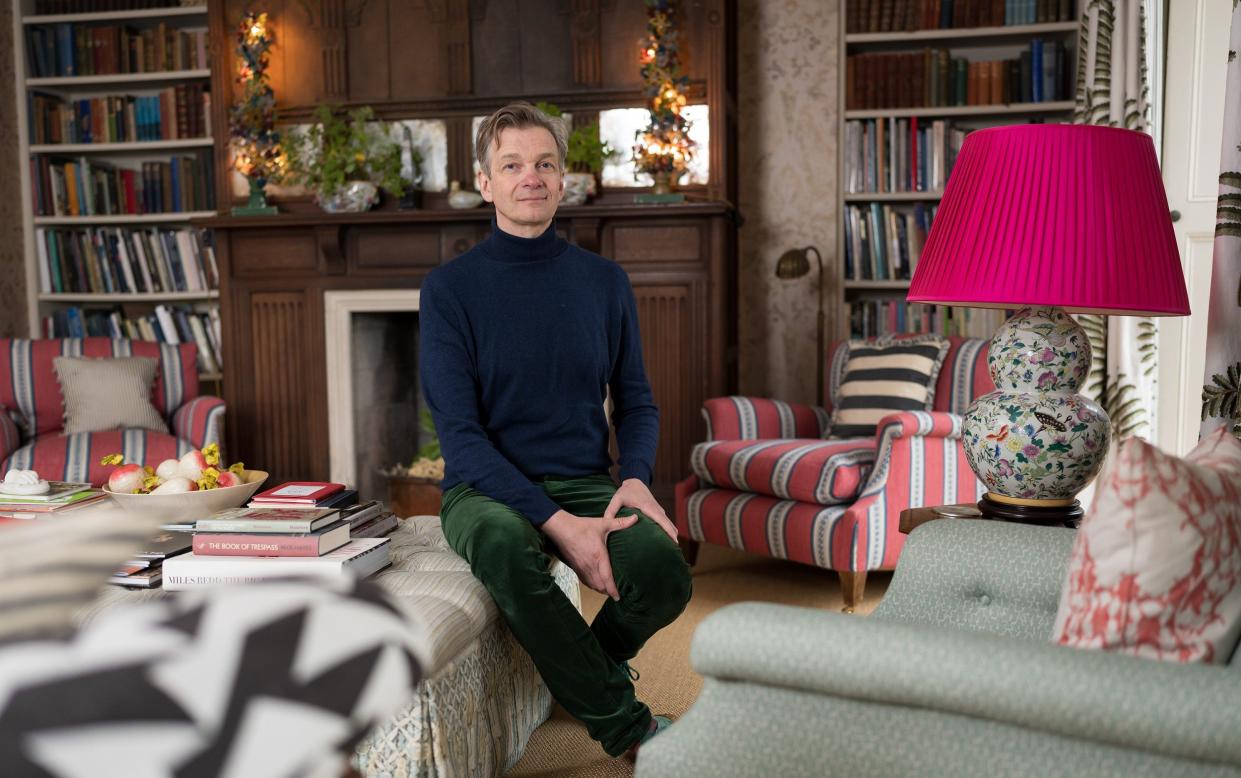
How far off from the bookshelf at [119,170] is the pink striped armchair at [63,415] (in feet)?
2.58

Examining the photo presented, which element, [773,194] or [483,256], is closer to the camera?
[483,256]

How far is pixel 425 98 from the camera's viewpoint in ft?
13.5

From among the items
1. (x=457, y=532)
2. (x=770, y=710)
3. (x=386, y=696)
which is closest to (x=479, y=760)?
(x=457, y=532)

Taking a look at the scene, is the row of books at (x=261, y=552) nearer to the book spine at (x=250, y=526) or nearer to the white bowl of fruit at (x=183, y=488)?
the book spine at (x=250, y=526)

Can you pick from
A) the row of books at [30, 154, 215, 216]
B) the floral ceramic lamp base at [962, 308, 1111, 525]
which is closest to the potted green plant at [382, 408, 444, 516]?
the row of books at [30, 154, 215, 216]

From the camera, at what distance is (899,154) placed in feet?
13.5

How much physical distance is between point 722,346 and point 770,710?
297cm

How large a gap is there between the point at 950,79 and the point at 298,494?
335cm

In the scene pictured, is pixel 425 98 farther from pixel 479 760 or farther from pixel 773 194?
pixel 479 760

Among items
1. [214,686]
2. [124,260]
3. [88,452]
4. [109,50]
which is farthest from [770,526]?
[109,50]

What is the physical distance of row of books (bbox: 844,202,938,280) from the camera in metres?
4.14

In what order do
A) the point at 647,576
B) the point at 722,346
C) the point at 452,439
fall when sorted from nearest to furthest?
the point at 647,576 < the point at 452,439 < the point at 722,346

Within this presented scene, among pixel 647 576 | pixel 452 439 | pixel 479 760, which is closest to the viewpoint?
pixel 479 760

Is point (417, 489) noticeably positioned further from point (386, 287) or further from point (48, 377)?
point (48, 377)
